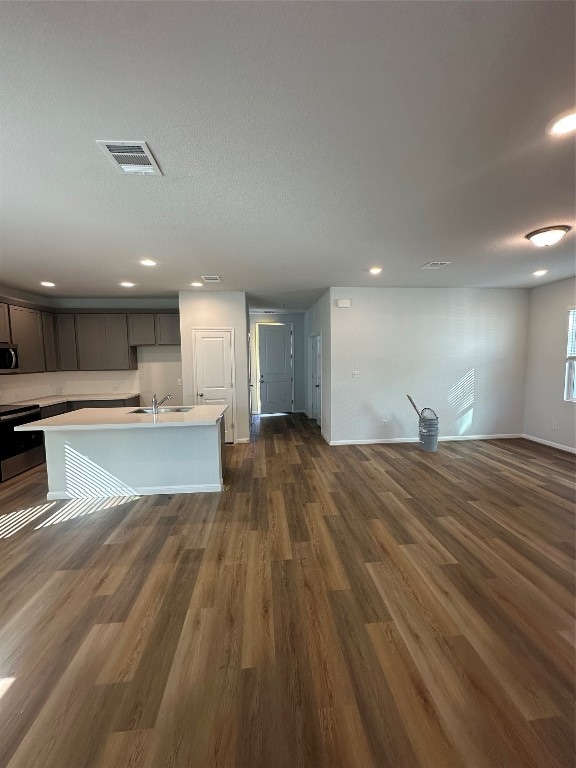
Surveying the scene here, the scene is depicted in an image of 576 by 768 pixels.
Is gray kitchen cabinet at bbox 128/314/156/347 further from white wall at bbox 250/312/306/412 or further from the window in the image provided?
the window

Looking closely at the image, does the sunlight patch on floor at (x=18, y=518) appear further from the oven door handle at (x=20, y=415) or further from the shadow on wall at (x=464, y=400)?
the shadow on wall at (x=464, y=400)

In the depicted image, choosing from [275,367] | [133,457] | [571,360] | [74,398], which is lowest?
[133,457]

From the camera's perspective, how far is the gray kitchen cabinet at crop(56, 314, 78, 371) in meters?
5.58

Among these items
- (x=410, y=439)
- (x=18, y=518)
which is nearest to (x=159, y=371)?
(x=18, y=518)

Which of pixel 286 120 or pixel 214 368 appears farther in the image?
pixel 214 368

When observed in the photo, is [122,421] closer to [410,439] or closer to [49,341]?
[49,341]

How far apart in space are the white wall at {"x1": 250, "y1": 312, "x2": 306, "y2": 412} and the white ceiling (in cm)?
510

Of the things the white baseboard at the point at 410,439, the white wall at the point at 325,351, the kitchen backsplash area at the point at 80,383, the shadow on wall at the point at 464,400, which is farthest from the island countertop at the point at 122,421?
the shadow on wall at the point at 464,400

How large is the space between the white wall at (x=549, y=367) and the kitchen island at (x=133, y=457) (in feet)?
18.0

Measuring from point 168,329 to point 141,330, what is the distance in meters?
0.50

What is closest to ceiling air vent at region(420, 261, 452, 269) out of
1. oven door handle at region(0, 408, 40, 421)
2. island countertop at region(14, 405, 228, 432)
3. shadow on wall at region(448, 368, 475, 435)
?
shadow on wall at region(448, 368, 475, 435)

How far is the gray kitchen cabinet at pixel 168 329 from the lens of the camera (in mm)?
5809

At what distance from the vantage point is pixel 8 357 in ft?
14.6

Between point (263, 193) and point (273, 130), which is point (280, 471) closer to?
point (263, 193)
